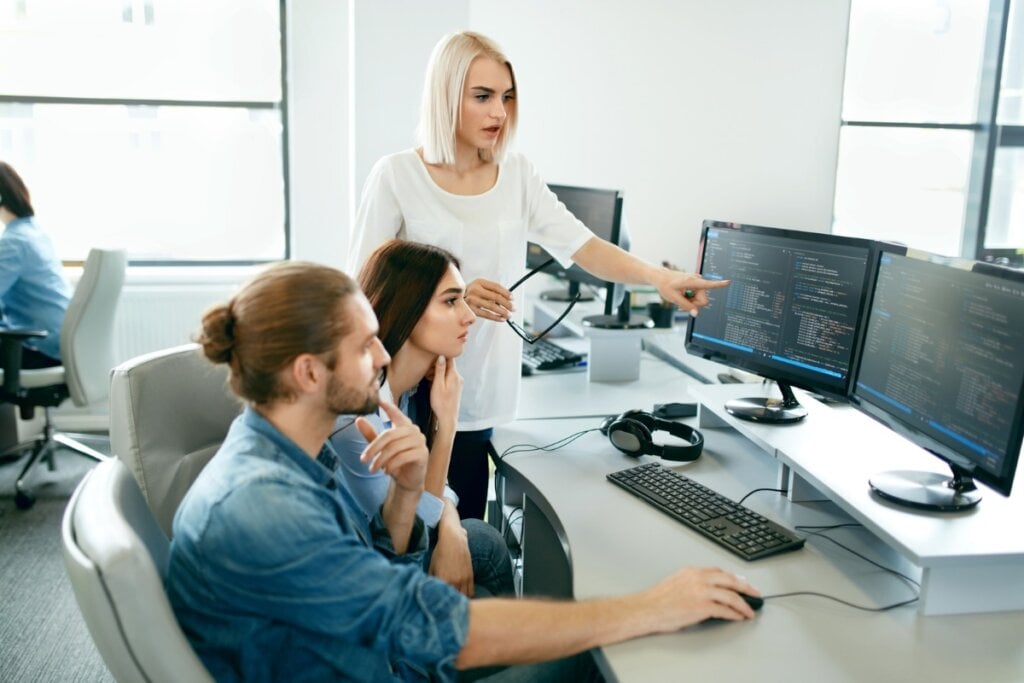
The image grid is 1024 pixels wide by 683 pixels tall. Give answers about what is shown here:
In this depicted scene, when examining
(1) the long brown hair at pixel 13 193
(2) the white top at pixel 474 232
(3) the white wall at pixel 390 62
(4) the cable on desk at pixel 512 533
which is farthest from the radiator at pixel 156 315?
(2) the white top at pixel 474 232

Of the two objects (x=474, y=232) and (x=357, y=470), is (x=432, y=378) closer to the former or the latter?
(x=357, y=470)

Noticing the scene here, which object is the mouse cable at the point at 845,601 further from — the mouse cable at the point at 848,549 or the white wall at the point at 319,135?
the white wall at the point at 319,135

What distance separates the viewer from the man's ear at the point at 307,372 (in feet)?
4.03

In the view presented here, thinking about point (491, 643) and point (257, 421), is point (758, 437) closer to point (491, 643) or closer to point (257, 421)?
point (491, 643)

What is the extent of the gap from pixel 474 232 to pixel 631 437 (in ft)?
2.04

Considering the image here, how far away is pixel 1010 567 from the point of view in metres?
1.38

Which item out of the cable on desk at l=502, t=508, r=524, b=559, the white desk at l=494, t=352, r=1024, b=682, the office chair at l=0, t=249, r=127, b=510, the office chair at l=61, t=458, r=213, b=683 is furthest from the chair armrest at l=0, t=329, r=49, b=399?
the office chair at l=61, t=458, r=213, b=683

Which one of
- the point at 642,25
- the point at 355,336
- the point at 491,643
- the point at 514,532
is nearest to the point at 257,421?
the point at 355,336

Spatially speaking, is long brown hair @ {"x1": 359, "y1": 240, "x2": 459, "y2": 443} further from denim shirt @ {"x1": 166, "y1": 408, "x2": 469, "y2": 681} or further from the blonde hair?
denim shirt @ {"x1": 166, "y1": 408, "x2": 469, "y2": 681}

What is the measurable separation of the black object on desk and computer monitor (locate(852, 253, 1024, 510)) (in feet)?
4.32

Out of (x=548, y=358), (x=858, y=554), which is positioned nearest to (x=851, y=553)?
(x=858, y=554)

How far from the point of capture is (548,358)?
302cm

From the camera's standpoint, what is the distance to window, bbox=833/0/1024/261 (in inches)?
190

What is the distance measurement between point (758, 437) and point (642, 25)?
122 inches
